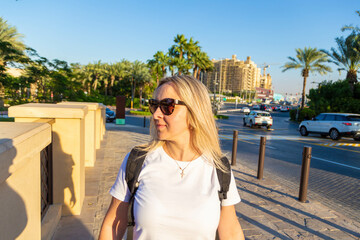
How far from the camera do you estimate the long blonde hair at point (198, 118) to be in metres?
1.80

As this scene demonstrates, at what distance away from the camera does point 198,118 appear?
1.84m

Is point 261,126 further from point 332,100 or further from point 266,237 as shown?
point 266,237

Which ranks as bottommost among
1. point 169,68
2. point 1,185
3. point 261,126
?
point 261,126

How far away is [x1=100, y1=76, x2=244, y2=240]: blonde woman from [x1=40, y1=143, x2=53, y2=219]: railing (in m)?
1.86

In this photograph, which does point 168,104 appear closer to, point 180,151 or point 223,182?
point 180,151

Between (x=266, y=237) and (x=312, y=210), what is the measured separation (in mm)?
1637

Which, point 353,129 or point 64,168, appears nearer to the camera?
point 64,168

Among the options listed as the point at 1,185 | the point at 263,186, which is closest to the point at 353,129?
the point at 263,186

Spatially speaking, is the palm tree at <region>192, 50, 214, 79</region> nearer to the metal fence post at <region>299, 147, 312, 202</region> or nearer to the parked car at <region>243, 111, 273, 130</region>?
the parked car at <region>243, 111, 273, 130</region>

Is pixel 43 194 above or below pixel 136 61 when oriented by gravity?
below

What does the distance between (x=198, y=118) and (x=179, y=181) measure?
1.51 feet

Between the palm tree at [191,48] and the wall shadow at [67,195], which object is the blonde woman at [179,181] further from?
the palm tree at [191,48]

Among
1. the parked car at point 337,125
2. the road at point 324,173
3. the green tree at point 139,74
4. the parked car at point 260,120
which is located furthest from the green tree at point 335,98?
the green tree at point 139,74

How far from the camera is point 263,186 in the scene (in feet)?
19.3
